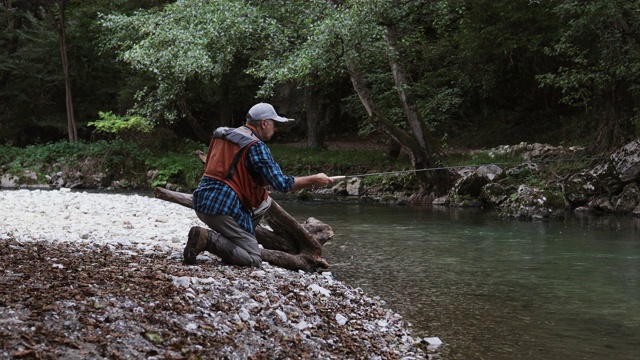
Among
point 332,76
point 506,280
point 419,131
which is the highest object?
point 332,76

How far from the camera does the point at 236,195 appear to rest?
6160 mm

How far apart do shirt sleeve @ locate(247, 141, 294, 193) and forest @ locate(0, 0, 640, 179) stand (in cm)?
968

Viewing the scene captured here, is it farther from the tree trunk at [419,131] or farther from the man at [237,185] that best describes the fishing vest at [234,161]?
the tree trunk at [419,131]

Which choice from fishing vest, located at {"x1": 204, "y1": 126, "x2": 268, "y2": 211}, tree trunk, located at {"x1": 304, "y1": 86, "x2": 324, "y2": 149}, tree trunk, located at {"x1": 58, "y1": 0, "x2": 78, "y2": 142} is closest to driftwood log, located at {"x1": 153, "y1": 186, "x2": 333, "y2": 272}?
fishing vest, located at {"x1": 204, "y1": 126, "x2": 268, "y2": 211}

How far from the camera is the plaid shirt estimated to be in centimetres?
586

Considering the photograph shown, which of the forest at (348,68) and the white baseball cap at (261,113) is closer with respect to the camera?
the white baseball cap at (261,113)

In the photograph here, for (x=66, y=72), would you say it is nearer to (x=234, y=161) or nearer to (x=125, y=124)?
(x=125, y=124)

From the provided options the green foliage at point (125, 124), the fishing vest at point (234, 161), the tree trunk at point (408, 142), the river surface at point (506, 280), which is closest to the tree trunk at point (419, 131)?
the tree trunk at point (408, 142)

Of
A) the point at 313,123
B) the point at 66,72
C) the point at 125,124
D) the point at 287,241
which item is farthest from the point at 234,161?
the point at 66,72

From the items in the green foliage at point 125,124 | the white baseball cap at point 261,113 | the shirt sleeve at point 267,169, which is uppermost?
the white baseball cap at point 261,113

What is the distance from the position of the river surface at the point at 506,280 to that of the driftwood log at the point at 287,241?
504mm

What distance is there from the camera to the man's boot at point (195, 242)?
19.6 ft

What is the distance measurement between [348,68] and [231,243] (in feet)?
38.1

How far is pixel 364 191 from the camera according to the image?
20.4m
